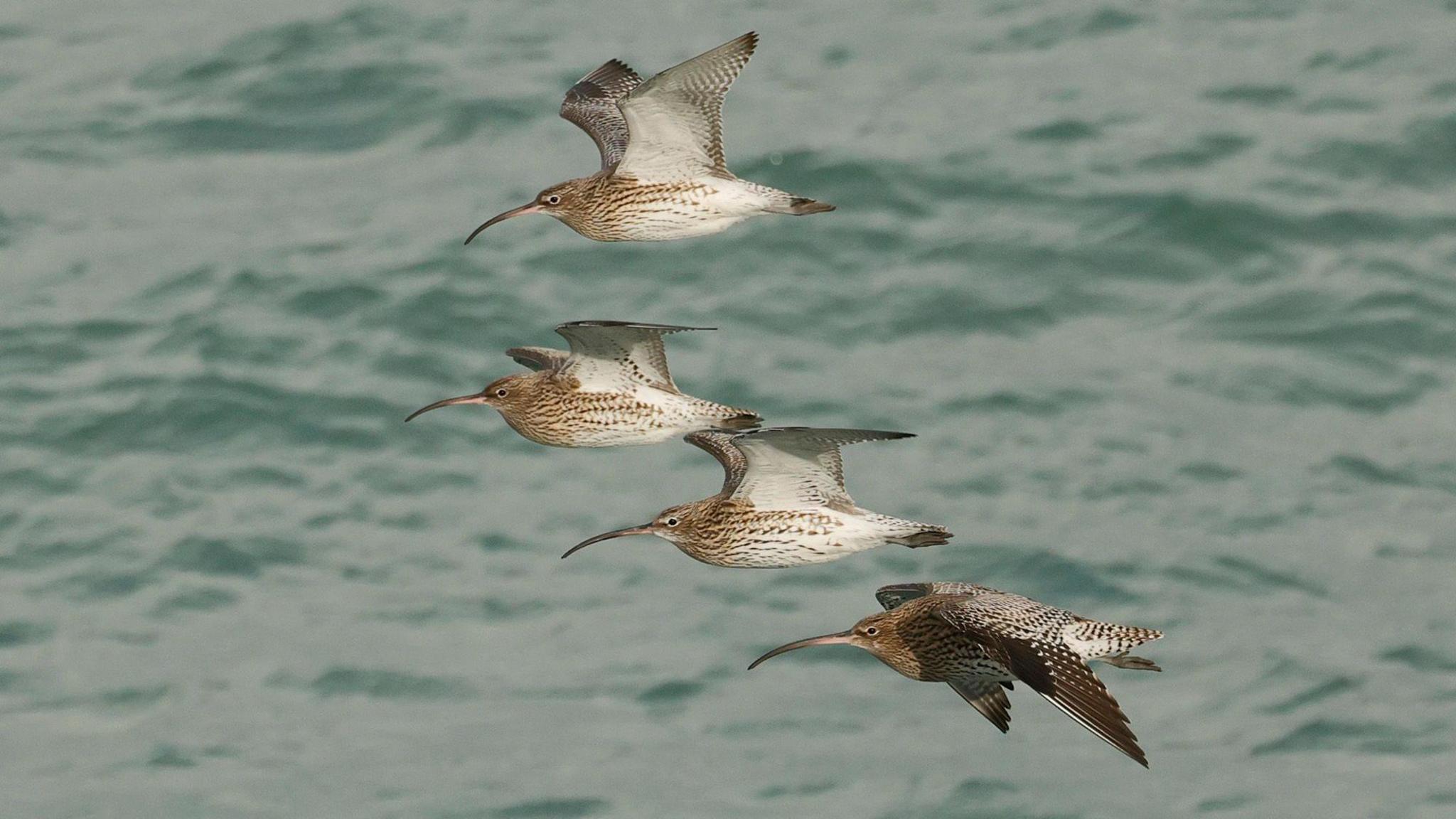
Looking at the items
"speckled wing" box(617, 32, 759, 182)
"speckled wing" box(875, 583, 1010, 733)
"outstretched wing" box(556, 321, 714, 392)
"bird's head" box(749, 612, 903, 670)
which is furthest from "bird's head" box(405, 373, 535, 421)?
"speckled wing" box(875, 583, 1010, 733)

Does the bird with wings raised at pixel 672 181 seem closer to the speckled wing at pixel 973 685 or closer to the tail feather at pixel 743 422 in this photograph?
the tail feather at pixel 743 422

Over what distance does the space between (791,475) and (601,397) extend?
60.6 inches

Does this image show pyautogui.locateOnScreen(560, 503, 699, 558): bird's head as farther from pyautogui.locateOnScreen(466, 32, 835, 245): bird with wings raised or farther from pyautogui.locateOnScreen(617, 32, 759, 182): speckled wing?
pyautogui.locateOnScreen(617, 32, 759, 182): speckled wing

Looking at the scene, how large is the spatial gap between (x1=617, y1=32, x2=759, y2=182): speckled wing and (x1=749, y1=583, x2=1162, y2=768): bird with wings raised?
2.68 metres

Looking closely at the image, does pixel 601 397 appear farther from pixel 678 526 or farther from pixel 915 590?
pixel 915 590

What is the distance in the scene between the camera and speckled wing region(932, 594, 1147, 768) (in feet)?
41.5

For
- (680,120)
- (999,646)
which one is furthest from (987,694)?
(680,120)

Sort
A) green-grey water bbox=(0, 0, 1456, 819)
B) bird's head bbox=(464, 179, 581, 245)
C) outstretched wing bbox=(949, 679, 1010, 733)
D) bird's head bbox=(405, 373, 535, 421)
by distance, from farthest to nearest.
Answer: green-grey water bbox=(0, 0, 1456, 819), bird's head bbox=(405, 373, 535, 421), bird's head bbox=(464, 179, 581, 245), outstretched wing bbox=(949, 679, 1010, 733)

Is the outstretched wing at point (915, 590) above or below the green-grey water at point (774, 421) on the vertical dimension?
above

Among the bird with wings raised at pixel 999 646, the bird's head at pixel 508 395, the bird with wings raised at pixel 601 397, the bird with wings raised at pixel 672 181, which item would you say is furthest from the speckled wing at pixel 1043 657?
the bird's head at pixel 508 395

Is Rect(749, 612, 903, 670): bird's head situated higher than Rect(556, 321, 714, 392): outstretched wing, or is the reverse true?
Rect(556, 321, 714, 392): outstretched wing

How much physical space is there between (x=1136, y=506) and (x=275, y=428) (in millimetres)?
8596

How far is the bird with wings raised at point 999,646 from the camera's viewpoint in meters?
12.9

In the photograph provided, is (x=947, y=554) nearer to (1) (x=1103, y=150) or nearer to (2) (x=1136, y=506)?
(2) (x=1136, y=506)
